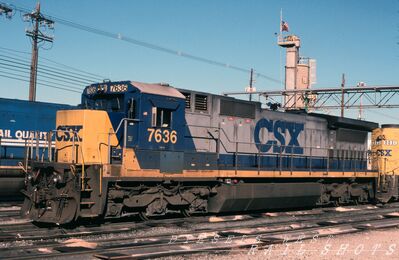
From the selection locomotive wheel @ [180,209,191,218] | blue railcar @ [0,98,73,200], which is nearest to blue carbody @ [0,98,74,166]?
blue railcar @ [0,98,73,200]

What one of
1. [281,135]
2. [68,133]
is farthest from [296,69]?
[68,133]

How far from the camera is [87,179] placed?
11.2 meters

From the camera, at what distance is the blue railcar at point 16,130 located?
53.1ft

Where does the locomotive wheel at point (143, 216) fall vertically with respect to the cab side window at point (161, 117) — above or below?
below

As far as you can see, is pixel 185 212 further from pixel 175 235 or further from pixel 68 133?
pixel 68 133

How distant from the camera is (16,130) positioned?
55.2ft

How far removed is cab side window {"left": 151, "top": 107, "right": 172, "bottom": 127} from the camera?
12.4 m

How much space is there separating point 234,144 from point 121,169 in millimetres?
4615

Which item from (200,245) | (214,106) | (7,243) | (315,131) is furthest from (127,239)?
(315,131)

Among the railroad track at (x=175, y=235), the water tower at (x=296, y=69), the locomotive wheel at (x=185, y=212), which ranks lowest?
the railroad track at (x=175, y=235)

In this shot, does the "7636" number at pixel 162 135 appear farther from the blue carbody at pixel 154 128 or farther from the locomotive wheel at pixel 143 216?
the locomotive wheel at pixel 143 216

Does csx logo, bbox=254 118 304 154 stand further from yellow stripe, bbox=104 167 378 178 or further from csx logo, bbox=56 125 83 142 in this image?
csx logo, bbox=56 125 83 142

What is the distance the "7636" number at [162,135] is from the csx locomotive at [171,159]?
26 mm

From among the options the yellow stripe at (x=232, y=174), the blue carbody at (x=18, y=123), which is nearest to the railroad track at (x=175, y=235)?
the yellow stripe at (x=232, y=174)
